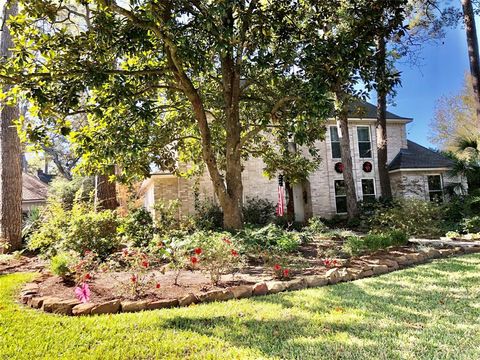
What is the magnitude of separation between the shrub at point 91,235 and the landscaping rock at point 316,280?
183 inches

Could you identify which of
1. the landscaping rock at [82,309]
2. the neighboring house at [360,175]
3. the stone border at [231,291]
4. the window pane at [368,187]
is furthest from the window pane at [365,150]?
the landscaping rock at [82,309]

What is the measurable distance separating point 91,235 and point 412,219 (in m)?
8.84

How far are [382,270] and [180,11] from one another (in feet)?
22.4

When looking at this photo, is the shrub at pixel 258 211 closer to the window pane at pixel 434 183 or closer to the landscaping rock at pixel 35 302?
the window pane at pixel 434 183

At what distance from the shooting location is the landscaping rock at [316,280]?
5465 millimetres

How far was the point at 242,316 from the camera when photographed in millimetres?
3973

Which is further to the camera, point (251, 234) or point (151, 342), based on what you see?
point (251, 234)

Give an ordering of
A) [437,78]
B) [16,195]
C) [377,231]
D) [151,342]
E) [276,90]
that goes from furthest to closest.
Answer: [437,78]
[16,195]
[377,231]
[276,90]
[151,342]

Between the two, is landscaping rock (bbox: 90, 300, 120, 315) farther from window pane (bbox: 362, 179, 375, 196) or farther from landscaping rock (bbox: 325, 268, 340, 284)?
window pane (bbox: 362, 179, 375, 196)

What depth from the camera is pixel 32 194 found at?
22.4m

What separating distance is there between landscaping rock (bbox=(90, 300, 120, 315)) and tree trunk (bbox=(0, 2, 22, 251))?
8441 mm

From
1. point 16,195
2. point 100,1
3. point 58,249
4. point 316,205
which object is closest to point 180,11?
point 100,1

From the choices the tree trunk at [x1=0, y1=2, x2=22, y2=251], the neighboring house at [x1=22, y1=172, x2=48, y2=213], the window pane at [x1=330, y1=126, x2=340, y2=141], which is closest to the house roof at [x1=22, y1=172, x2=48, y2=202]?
the neighboring house at [x1=22, y1=172, x2=48, y2=213]

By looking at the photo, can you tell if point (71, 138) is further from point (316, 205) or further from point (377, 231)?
point (316, 205)
